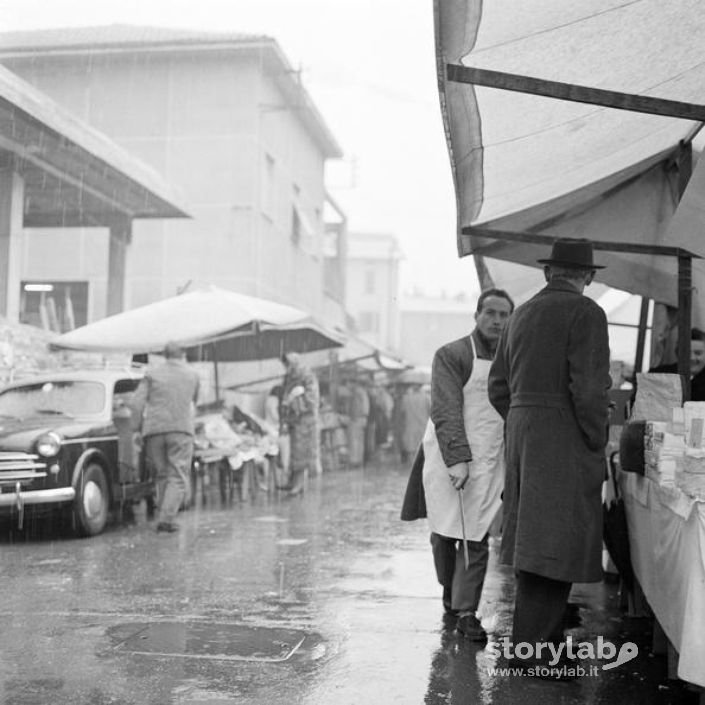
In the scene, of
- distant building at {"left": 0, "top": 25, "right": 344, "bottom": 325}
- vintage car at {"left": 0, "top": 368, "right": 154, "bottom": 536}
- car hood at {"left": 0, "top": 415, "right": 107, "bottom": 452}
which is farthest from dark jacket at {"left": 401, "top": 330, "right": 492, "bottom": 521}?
distant building at {"left": 0, "top": 25, "right": 344, "bottom": 325}

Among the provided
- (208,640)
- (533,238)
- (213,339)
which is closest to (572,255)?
(533,238)

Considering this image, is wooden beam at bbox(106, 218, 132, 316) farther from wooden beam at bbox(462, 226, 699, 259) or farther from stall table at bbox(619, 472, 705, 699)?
stall table at bbox(619, 472, 705, 699)

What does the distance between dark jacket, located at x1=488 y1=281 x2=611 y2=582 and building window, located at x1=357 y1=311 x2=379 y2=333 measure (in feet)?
180

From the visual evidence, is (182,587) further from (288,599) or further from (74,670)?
(74,670)

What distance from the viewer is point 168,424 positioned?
10.5m

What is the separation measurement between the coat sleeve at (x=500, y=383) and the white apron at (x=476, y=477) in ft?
1.54

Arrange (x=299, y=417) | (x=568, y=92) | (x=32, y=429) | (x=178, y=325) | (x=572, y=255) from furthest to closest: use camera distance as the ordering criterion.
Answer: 1. (x=299, y=417)
2. (x=178, y=325)
3. (x=32, y=429)
4. (x=572, y=255)
5. (x=568, y=92)

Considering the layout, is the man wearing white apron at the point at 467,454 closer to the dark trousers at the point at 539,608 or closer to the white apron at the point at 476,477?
the white apron at the point at 476,477

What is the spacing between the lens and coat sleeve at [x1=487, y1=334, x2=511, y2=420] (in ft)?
17.1

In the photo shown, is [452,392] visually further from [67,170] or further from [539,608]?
[67,170]

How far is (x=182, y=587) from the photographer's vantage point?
276 inches

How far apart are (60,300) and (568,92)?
1840 centimetres

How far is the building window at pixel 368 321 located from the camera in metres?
60.0

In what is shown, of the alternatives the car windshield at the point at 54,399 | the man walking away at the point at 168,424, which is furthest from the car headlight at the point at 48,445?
the man walking away at the point at 168,424
